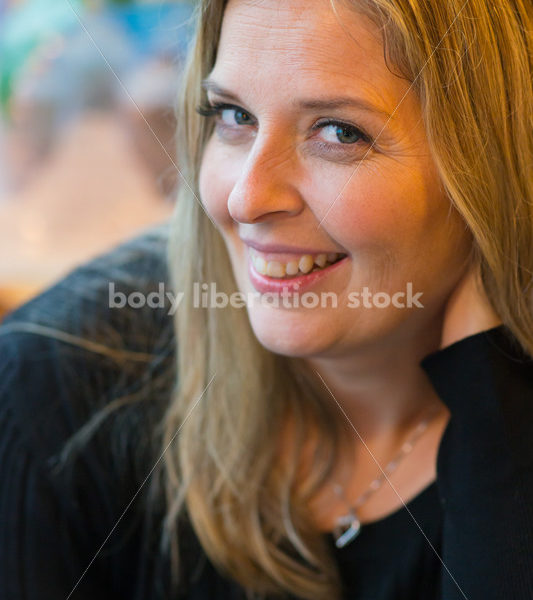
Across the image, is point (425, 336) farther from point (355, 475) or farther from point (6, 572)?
point (6, 572)

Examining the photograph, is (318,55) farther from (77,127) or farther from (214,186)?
(77,127)

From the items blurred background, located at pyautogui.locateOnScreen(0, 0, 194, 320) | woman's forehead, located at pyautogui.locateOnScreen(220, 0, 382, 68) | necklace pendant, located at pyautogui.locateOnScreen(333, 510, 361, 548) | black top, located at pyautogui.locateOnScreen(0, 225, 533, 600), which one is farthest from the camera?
blurred background, located at pyautogui.locateOnScreen(0, 0, 194, 320)

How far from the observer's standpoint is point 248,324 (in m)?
0.90

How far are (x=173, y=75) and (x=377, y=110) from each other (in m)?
1.34

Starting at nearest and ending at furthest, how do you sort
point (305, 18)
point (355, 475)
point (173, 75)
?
point (305, 18) → point (355, 475) → point (173, 75)

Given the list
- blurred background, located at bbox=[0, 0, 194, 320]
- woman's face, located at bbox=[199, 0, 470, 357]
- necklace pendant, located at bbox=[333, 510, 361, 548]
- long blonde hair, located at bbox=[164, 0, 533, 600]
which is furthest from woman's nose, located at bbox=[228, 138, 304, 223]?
blurred background, located at bbox=[0, 0, 194, 320]

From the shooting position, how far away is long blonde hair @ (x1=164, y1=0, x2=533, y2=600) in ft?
2.33

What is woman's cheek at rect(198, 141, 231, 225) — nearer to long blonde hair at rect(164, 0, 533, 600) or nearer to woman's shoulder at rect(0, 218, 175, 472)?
long blonde hair at rect(164, 0, 533, 600)

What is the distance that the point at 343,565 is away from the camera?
902mm

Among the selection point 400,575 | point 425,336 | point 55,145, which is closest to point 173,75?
point 55,145

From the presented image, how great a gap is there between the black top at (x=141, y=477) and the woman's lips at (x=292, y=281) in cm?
16

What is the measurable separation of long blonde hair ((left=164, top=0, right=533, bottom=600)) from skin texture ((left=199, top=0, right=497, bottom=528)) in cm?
2

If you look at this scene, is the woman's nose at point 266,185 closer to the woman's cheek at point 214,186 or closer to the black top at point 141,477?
the woman's cheek at point 214,186

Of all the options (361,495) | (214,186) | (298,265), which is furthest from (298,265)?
(361,495)
